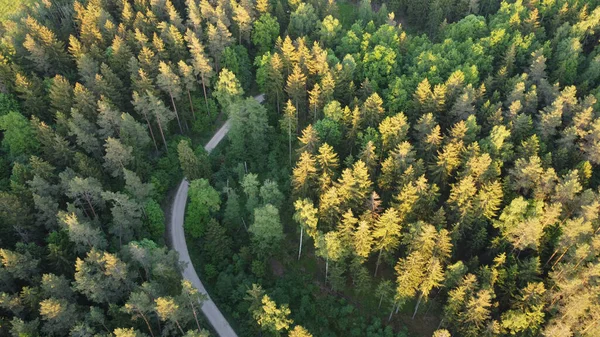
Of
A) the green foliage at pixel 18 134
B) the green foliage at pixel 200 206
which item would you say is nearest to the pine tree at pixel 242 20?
the green foliage at pixel 200 206

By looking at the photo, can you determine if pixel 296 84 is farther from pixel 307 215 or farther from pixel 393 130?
pixel 307 215

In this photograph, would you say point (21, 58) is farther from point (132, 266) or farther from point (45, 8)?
point (132, 266)

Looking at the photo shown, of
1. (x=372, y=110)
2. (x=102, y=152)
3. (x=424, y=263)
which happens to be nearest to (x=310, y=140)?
(x=372, y=110)

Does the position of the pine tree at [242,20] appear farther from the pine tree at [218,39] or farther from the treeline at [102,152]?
the pine tree at [218,39]

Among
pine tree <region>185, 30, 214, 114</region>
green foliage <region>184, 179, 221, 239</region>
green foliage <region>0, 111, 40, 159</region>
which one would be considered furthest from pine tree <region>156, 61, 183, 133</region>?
green foliage <region>0, 111, 40, 159</region>

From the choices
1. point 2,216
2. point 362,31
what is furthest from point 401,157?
point 2,216
